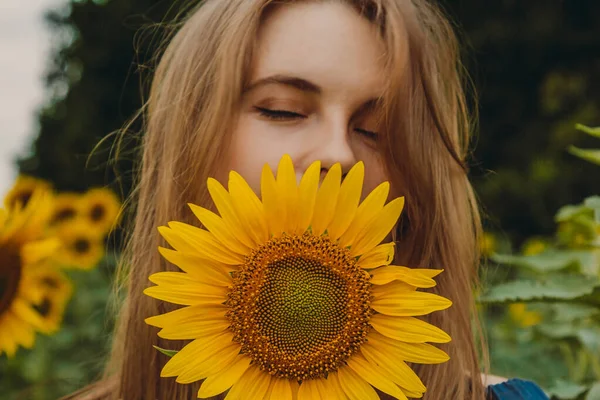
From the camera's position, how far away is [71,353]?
2.82 m

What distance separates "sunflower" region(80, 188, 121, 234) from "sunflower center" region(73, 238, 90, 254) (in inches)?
6.6

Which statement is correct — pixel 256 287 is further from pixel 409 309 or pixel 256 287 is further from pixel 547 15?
pixel 547 15

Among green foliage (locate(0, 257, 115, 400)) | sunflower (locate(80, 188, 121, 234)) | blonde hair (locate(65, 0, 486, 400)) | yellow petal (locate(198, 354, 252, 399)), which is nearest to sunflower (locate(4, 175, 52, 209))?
sunflower (locate(80, 188, 121, 234))

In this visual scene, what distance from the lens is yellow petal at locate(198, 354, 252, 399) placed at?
76 centimetres

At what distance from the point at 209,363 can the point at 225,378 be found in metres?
0.02

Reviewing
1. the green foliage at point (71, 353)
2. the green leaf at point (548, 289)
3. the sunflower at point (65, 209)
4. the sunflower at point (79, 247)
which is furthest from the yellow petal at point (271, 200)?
the sunflower at point (65, 209)

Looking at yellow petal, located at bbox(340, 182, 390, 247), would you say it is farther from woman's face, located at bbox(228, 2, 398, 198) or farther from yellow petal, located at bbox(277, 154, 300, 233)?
woman's face, located at bbox(228, 2, 398, 198)

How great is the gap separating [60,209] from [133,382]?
1.83 m

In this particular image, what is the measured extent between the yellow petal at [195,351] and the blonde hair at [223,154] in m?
0.33

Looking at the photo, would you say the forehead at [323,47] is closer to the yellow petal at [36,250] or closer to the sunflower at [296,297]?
the sunflower at [296,297]

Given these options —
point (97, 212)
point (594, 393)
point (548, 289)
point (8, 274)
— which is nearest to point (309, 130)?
point (548, 289)

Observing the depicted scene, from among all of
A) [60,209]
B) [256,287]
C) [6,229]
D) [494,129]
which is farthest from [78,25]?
[256,287]

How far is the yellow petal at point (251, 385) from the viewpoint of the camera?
0.77 metres

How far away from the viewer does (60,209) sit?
2.86m
